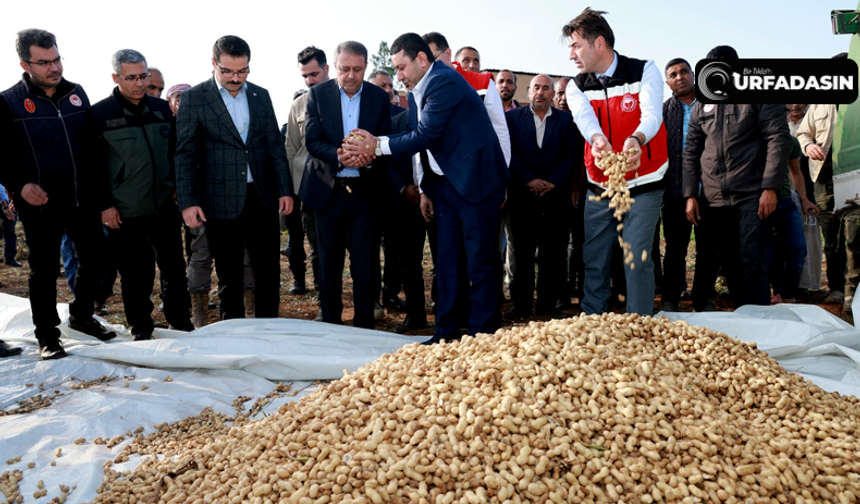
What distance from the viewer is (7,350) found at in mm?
3623

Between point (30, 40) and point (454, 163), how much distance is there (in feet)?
7.89

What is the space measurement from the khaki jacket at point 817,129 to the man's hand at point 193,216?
194 inches

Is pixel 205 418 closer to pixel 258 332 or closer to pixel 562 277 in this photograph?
pixel 258 332

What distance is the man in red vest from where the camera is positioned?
142 inches

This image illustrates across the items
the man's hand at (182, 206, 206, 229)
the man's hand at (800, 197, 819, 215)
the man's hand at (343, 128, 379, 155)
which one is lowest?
the man's hand at (800, 197, 819, 215)

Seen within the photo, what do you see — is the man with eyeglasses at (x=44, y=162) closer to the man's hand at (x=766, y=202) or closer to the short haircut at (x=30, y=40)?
the short haircut at (x=30, y=40)

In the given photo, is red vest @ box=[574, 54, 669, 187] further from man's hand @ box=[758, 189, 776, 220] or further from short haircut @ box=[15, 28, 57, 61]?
short haircut @ box=[15, 28, 57, 61]

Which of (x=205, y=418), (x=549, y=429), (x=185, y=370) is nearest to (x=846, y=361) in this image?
(x=549, y=429)

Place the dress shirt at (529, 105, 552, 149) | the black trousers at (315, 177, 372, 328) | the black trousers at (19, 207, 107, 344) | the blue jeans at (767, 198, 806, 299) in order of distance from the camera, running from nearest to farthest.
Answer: the black trousers at (19, 207, 107, 344)
the black trousers at (315, 177, 372, 328)
the dress shirt at (529, 105, 552, 149)
the blue jeans at (767, 198, 806, 299)

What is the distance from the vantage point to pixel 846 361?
318 centimetres

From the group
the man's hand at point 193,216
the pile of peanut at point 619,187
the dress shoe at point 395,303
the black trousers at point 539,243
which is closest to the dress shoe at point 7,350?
the man's hand at point 193,216

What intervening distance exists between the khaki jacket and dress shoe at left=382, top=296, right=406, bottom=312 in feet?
12.1

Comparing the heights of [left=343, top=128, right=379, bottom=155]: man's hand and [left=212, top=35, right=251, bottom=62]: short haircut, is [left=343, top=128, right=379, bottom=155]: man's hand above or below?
below

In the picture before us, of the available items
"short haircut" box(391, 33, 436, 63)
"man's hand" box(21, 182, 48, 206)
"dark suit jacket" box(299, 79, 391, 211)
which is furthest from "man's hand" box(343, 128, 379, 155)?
"man's hand" box(21, 182, 48, 206)
